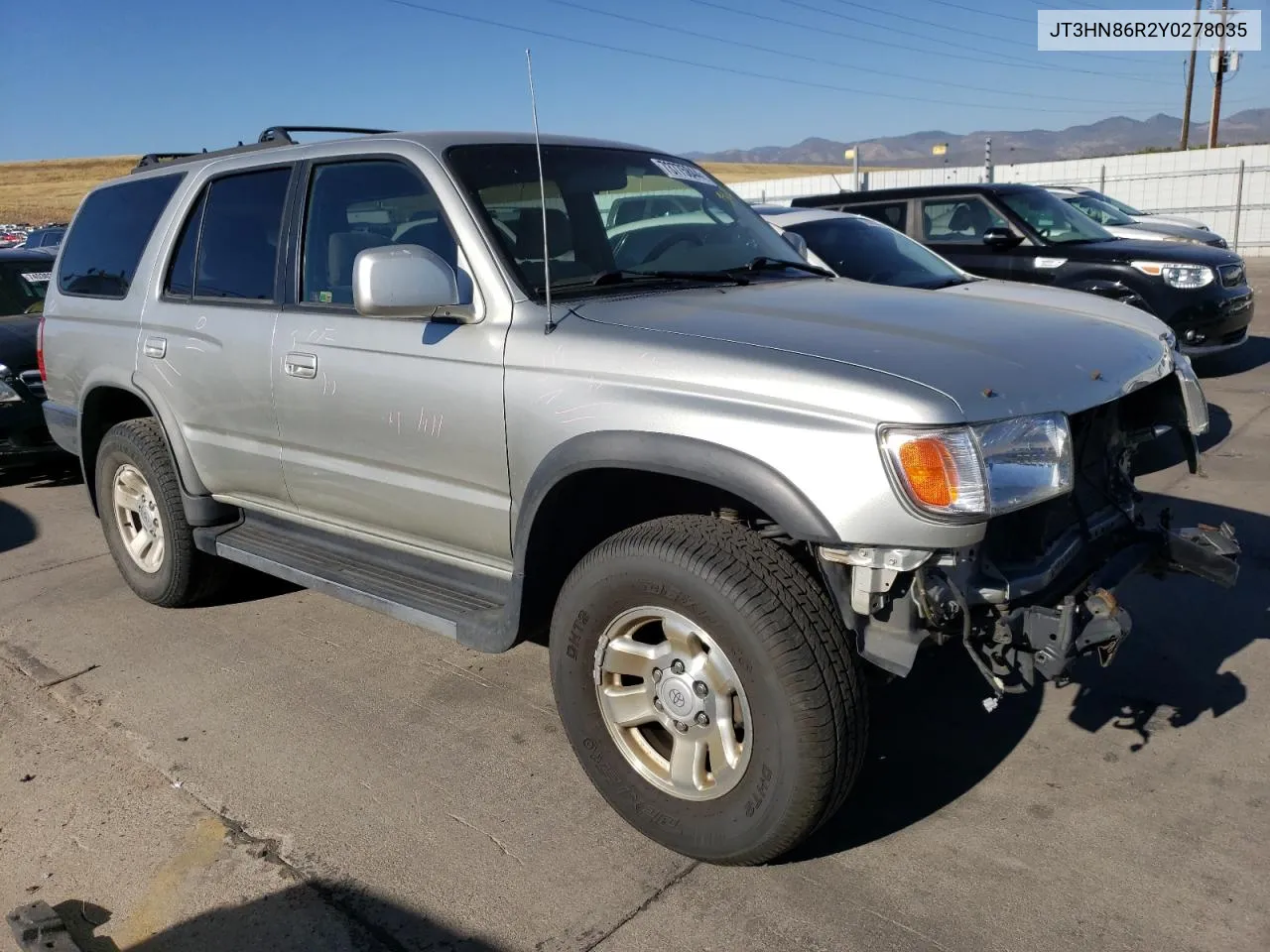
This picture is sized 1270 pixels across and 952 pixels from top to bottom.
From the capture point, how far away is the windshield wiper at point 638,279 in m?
3.41

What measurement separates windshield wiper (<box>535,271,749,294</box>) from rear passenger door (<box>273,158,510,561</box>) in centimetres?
31

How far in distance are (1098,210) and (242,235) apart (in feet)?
41.6

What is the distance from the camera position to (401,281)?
3.07 metres

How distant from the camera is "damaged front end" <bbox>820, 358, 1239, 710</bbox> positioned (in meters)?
2.52

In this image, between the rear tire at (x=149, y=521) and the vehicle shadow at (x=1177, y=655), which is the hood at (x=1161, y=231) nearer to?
the vehicle shadow at (x=1177, y=655)

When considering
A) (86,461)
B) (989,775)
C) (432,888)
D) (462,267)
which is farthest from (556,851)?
(86,461)

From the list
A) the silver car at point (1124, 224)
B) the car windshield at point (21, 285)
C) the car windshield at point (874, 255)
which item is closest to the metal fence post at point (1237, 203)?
the silver car at point (1124, 224)

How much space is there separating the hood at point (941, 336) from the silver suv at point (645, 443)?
0.6 inches

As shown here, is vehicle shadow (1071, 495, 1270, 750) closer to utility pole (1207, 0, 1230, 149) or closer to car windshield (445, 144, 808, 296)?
car windshield (445, 144, 808, 296)

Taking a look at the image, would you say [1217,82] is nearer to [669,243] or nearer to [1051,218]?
[1051,218]

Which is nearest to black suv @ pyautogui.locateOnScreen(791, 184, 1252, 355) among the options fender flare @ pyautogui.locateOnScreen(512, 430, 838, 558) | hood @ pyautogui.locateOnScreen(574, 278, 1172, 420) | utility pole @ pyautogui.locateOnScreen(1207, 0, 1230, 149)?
hood @ pyautogui.locateOnScreen(574, 278, 1172, 420)

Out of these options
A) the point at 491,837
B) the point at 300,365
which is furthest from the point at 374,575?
the point at 491,837

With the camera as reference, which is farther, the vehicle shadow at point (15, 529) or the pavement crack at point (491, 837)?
the vehicle shadow at point (15, 529)

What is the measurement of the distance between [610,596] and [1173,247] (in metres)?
8.59
